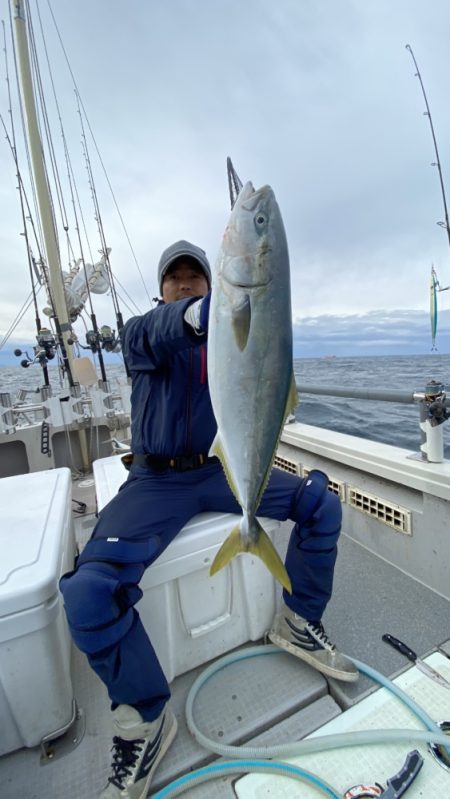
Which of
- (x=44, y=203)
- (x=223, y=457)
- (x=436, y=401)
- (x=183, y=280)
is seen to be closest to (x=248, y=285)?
(x=223, y=457)

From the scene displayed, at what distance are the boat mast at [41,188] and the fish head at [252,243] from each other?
14.4 ft

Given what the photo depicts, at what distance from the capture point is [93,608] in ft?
3.70

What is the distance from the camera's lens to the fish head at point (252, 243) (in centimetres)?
105

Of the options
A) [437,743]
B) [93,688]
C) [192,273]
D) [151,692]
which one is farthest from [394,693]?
[192,273]

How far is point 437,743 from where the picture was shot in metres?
1.23

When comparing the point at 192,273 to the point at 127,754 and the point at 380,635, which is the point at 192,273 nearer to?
the point at 127,754

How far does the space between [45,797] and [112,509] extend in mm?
984

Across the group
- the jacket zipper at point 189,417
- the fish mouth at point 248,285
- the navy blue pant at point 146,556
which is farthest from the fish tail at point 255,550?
the fish mouth at point 248,285

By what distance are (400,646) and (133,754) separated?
127 centimetres

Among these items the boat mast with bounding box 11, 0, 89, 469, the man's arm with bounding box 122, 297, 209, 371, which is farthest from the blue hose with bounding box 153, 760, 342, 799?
the boat mast with bounding box 11, 0, 89, 469

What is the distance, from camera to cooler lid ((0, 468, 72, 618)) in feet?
3.78

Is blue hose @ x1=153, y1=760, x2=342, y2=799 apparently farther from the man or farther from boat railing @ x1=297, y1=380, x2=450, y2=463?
boat railing @ x1=297, y1=380, x2=450, y2=463

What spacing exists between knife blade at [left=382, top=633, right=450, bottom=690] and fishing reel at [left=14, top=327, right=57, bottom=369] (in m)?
4.64

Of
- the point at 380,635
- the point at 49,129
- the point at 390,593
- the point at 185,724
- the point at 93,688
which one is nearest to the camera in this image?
the point at 185,724
